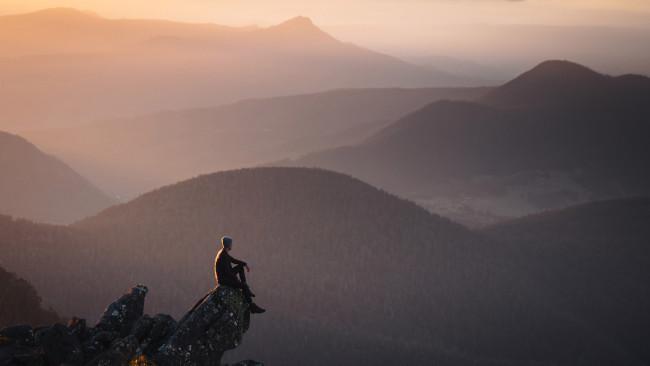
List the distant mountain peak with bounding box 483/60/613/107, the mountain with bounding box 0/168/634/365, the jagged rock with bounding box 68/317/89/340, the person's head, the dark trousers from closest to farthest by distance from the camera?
1. the person's head
2. the dark trousers
3. the jagged rock with bounding box 68/317/89/340
4. the mountain with bounding box 0/168/634/365
5. the distant mountain peak with bounding box 483/60/613/107

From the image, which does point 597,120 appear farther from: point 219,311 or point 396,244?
point 219,311

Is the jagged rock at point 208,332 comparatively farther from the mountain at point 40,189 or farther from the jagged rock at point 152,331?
the mountain at point 40,189

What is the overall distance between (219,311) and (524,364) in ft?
126

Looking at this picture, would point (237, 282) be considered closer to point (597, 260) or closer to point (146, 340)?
point (146, 340)

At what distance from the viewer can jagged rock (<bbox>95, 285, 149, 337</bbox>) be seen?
17716 mm

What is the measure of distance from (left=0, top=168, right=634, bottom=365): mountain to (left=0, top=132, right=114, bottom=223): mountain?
50740mm

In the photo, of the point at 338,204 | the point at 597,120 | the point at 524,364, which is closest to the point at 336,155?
the point at 597,120

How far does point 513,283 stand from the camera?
6341cm

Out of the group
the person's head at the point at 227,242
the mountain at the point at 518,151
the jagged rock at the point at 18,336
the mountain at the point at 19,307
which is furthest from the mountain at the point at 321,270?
the mountain at the point at 518,151

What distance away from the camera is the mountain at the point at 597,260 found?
6091 centimetres

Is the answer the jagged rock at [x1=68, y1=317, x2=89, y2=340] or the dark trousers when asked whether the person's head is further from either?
the jagged rock at [x1=68, y1=317, x2=89, y2=340]

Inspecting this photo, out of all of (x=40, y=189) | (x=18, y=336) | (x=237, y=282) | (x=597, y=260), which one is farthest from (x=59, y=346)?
(x=40, y=189)

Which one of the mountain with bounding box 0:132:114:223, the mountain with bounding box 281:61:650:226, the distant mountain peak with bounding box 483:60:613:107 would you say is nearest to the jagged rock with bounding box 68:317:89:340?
the mountain with bounding box 0:132:114:223

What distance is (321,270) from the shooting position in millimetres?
58125
